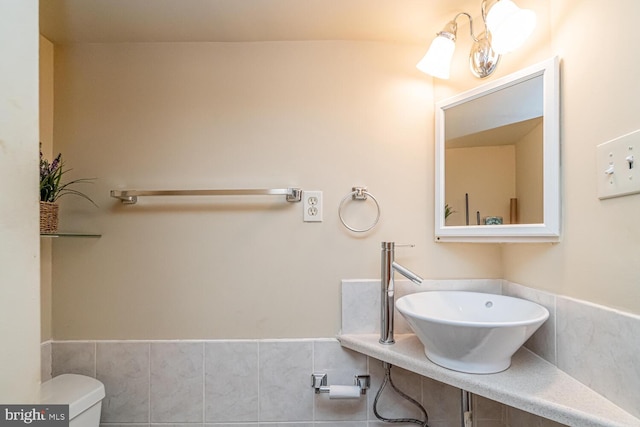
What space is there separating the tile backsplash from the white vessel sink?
0.16m

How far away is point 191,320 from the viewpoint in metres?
1.16

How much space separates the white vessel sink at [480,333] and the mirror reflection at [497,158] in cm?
31

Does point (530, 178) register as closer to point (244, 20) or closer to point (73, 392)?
point (244, 20)

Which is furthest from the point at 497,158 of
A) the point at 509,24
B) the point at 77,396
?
the point at 77,396

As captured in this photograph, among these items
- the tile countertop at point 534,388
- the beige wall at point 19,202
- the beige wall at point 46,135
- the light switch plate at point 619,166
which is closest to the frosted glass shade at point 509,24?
the light switch plate at point 619,166

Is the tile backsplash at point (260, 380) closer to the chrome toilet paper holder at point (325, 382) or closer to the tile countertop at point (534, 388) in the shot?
the chrome toilet paper holder at point (325, 382)

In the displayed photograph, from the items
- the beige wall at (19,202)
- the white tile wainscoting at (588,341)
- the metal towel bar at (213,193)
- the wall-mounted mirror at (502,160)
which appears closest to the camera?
the beige wall at (19,202)

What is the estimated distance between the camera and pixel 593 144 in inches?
29.8

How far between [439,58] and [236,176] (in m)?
0.94

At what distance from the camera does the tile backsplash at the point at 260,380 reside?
1.14 m

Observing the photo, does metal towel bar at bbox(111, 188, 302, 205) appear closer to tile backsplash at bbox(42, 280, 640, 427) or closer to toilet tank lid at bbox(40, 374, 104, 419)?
tile backsplash at bbox(42, 280, 640, 427)

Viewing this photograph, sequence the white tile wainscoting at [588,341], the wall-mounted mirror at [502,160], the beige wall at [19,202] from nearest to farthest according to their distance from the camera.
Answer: the beige wall at [19,202]
the white tile wainscoting at [588,341]
the wall-mounted mirror at [502,160]

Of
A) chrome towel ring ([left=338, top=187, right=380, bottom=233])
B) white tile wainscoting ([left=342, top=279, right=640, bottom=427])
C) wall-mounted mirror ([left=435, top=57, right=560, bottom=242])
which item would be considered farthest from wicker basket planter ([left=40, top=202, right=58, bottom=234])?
wall-mounted mirror ([left=435, top=57, right=560, bottom=242])

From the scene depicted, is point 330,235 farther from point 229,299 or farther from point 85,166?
point 85,166
